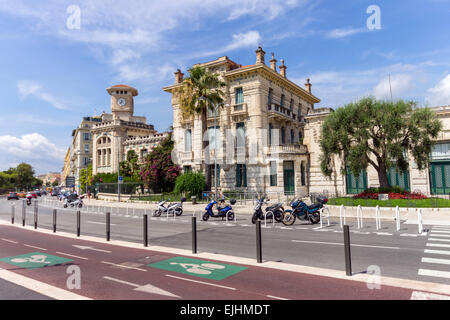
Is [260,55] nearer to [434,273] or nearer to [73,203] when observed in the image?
[73,203]

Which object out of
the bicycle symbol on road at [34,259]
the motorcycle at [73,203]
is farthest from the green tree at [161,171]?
the bicycle symbol on road at [34,259]

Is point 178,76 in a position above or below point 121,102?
below

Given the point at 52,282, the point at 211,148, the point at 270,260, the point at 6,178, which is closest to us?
the point at 52,282

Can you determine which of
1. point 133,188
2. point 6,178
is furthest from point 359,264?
point 6,178

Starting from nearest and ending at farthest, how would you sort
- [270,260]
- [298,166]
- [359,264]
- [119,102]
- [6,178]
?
[359,264], [270,260], [298,166], [119,102], [6,178]

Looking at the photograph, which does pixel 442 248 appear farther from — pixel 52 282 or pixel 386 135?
pixel 386 135

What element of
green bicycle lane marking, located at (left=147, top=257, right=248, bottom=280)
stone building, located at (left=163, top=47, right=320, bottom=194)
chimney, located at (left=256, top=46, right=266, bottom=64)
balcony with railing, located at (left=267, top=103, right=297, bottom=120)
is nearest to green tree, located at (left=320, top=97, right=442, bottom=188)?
stone building, located at (left=163, top=47, right=320, bottom=194)

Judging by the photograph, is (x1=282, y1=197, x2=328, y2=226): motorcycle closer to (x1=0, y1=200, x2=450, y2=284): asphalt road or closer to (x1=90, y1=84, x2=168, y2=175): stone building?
(x1=0, y1=200, x2=450, y2=284): asphalt road

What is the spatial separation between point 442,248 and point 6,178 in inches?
5186

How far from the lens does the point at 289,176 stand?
3055cm

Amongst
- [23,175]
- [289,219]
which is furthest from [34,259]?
[23,175]

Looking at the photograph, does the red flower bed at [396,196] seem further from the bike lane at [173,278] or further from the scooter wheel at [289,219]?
the bike lane at [173,278]

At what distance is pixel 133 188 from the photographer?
37750mm

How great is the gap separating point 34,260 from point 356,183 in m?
25.3
